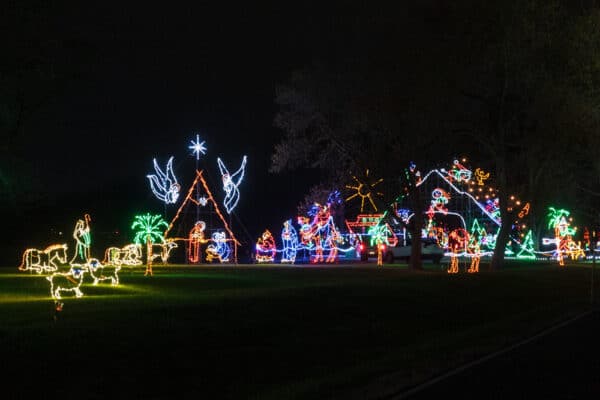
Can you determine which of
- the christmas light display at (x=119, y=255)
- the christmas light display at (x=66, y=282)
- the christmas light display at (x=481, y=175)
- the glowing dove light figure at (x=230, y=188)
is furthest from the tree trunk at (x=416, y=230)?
the christmas light display at (x=66, y=282)

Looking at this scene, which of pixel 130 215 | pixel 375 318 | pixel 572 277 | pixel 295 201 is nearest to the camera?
pixel 375 318

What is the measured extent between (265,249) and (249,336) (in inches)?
1810

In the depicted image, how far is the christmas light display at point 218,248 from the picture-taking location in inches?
2448

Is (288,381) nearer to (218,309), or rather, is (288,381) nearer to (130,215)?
(218,309)

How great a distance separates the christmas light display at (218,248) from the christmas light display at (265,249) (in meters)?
2.35

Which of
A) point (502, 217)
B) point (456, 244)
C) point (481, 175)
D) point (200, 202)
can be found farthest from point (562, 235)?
point (200, 202)

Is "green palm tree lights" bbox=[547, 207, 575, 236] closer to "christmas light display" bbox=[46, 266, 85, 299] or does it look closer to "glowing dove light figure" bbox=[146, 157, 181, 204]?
"glowing dove light figure" bbox=[146, 157, 181, 204]

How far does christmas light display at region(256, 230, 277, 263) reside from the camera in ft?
211

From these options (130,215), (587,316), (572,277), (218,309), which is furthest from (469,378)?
(130,215)

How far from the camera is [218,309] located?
2158 centimetres

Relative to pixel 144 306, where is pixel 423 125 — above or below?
above

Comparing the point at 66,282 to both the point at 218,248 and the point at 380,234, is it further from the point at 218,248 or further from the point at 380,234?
the point at 380,234

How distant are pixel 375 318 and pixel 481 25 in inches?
773

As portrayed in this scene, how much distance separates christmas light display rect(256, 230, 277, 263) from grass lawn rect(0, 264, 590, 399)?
106ft
